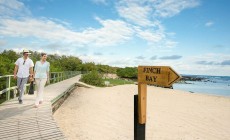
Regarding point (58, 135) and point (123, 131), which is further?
point (123, 131)

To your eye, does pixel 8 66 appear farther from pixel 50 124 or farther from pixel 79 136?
pixel 50 124

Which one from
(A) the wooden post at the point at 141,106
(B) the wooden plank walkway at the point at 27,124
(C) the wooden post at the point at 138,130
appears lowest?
(B) the wooden plank walkway at the point at 27,124

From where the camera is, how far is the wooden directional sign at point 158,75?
3.87 meters

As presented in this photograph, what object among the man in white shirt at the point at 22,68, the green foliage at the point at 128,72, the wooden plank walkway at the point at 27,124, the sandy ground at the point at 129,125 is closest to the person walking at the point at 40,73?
the man in white shirt at the point at 22,68

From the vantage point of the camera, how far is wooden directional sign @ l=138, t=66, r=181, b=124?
3.89m

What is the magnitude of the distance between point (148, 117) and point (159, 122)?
105cm

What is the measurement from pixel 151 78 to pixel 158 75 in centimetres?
15

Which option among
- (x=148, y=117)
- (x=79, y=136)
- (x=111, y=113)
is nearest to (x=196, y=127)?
(x=148, y=117)

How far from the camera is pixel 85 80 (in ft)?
112

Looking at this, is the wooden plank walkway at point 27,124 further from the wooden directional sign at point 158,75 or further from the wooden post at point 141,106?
the wooden directional sign at point 158,75

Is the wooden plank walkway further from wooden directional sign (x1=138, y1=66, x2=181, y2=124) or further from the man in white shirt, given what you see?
wooden directional sign (x1=138, y1=66, x2=181, y2=124)

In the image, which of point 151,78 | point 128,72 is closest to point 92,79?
point 151,78

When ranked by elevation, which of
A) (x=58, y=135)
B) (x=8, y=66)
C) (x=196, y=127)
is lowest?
(x=196, y=127)

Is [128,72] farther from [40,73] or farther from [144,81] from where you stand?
[144,81]
